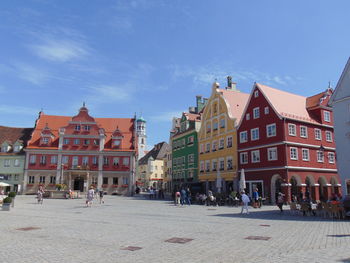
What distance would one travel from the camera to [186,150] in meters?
57.9

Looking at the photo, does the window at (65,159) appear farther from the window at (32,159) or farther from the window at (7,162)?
the window at (7,162)

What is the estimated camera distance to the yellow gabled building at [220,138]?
44.2 meters

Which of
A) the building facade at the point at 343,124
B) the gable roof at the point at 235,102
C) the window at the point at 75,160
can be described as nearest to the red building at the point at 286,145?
the gable roof at the point at 235,102

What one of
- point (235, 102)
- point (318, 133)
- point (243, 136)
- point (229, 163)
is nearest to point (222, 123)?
point (235, 102)

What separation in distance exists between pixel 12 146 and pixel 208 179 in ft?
122

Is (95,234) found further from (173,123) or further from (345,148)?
(173,123)

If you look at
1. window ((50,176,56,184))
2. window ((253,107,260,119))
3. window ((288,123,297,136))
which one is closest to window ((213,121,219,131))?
window ((253,107,260,119))

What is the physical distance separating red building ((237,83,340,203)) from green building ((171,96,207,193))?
13759 millimetres

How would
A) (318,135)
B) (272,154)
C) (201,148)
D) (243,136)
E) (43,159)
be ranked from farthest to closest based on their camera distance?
(43,159) < (201,148) < (243,136) < (318,135) < (272,154)

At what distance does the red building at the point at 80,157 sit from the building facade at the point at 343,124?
39553mm

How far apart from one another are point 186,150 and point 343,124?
34.2 meters

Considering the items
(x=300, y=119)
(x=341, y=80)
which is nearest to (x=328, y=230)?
(x=341, y=80)

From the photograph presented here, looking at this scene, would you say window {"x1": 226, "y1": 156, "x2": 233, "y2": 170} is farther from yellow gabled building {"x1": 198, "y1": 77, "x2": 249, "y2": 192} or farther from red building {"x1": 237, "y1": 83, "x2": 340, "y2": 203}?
red building {"x1": 237, "y1": 83, "x2": 340, "y2": 203}

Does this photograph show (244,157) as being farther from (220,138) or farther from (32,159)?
(32,159)
